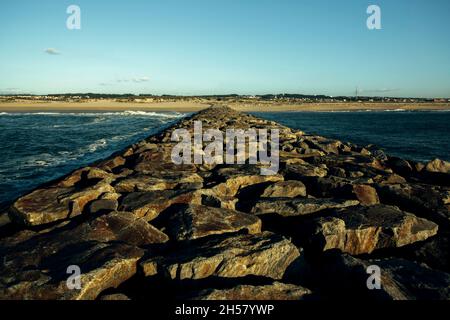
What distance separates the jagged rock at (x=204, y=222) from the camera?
5027mm

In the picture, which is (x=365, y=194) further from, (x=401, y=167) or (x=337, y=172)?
(x=401, y=167)

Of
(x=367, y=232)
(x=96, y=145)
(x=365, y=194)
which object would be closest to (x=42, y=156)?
(x=96, y=145)

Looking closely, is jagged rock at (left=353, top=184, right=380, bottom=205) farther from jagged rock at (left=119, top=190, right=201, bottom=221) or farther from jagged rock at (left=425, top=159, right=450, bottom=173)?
jagged rock at (left=425, top=159, right=450, bottom=173)

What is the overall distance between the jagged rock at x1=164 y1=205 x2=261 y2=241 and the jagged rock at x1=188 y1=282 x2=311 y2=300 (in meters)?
1.39

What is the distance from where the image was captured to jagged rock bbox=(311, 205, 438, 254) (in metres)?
4.99

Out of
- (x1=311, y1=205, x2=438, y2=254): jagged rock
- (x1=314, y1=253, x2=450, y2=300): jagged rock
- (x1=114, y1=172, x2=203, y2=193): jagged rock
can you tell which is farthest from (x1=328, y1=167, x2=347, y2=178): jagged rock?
(x1=314, y1=253, x2=450, y2=300): jagged rock

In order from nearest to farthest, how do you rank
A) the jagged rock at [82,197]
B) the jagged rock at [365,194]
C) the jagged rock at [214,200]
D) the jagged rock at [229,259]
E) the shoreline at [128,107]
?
the jagged rock at [229,259] → the jagged rock at [82,197] → the jagged rock at [214,200] → the jagged rock at [365,194] → the shoreline at [128,107]

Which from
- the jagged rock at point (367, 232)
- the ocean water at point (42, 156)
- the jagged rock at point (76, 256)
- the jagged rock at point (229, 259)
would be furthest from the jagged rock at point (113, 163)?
the jagged rock at point (367, 232)

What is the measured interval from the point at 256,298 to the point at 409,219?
10.3 feet

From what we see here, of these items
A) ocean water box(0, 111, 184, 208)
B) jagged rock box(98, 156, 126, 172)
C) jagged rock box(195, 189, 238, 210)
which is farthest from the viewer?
ocean water box(0, 111, 184, 208)

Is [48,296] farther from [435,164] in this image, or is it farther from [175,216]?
[435,164]

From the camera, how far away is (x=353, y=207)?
5.96m

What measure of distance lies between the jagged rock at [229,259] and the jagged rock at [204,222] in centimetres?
32

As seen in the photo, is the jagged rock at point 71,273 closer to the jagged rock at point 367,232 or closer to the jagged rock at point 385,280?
the jagged rock at point 385,280
